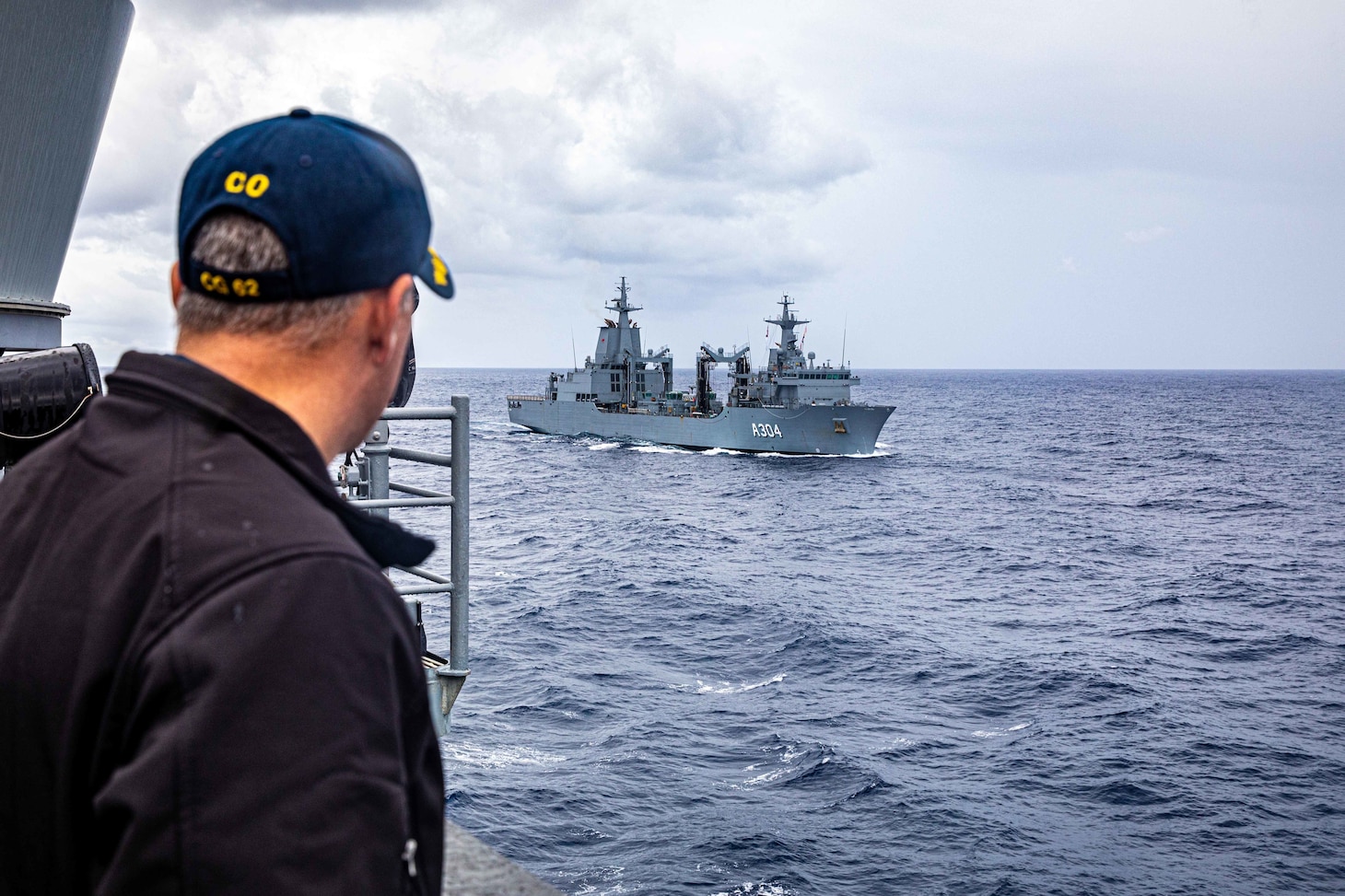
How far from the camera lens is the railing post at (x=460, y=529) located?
168 inches

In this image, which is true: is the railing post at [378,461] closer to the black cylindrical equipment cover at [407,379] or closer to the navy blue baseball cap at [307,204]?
the black cylindrical equipment cover at [407,379]

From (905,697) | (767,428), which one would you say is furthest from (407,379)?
(767,428)

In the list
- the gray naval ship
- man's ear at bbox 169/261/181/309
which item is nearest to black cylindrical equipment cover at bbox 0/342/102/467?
man's ear at bbox 169/261/181/309

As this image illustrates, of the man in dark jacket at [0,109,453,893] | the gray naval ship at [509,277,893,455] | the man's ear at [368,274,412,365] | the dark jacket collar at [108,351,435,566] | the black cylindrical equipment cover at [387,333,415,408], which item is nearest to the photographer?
the man in dark jacket at [0,109,453,893]

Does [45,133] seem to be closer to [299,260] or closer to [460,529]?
[460,529]

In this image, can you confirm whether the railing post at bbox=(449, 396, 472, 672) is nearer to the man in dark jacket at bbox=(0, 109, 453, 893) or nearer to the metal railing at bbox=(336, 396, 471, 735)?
the metal railing at bbox=(336, 396, 471, 735)

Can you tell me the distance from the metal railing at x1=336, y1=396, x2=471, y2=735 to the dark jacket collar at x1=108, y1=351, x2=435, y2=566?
9.61ft

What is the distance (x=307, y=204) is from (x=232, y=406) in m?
0.23

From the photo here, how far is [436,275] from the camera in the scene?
1335 mm

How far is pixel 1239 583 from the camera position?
30.4m

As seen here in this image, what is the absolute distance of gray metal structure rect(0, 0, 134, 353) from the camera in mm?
6258

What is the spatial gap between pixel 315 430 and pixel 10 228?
21.9 feet

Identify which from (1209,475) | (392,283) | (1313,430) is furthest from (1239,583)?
(1313,430)

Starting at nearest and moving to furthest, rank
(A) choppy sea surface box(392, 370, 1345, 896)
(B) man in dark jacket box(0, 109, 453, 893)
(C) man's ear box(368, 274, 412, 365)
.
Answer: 1. (B) man in dark jacket box(0, 109, 453, 893)
2. (C) man's ear box(368, 274, 412, 365)
3. (A) choppy sea surface box(392, 370, 1345, 896)
